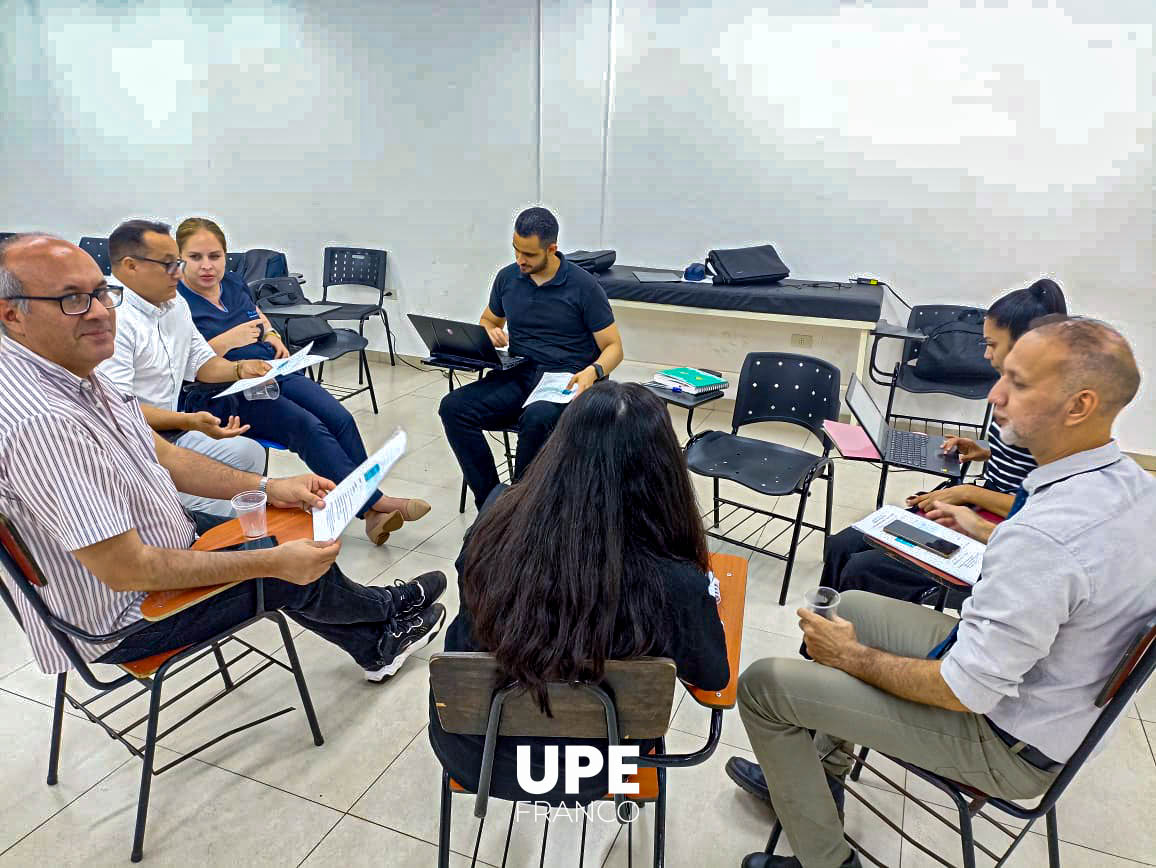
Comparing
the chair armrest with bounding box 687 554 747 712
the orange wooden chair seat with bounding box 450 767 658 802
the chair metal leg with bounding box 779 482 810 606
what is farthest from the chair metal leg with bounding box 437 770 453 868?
the chair metal leg with bounding box 779 482 810 606

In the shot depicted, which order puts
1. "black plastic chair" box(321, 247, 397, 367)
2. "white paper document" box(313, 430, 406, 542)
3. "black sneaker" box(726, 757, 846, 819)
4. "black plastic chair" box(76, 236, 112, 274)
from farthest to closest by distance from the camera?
"black plastic chair" box(76, 236, 112, 274)
"black plastic chair" box(321, 247, 397, 367)
"black sneaker" box(726, 757, 846, 819)
"white paper document" box(313, 430, 406, 542)

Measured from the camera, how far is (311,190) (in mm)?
5332

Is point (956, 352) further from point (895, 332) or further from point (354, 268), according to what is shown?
point (354, 268)

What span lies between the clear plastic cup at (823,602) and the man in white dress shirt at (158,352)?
69.5 inches

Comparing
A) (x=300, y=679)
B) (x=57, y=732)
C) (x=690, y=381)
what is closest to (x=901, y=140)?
(x=690, y=381)

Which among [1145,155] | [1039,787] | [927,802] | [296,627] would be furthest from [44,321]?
[1145,155]

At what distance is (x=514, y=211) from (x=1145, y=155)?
3.58m

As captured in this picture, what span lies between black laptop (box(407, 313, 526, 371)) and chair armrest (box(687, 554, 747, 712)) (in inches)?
60.9

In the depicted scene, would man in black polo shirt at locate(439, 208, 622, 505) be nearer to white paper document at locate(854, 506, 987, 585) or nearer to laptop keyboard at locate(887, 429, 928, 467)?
laptop keyboard at locate(887, 429, 928, 467)

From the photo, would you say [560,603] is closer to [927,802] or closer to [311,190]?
[927,802]

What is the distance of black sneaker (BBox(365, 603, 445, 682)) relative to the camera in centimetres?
218

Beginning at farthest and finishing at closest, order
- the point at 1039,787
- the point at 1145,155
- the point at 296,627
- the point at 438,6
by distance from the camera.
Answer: the point at 438,6 → the point at 1145,155 → the point at 296,627 → the point at 1039,787

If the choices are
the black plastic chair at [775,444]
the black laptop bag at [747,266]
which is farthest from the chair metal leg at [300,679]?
the black laptop bag at [747,266]

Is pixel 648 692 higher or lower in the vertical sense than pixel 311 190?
lower
